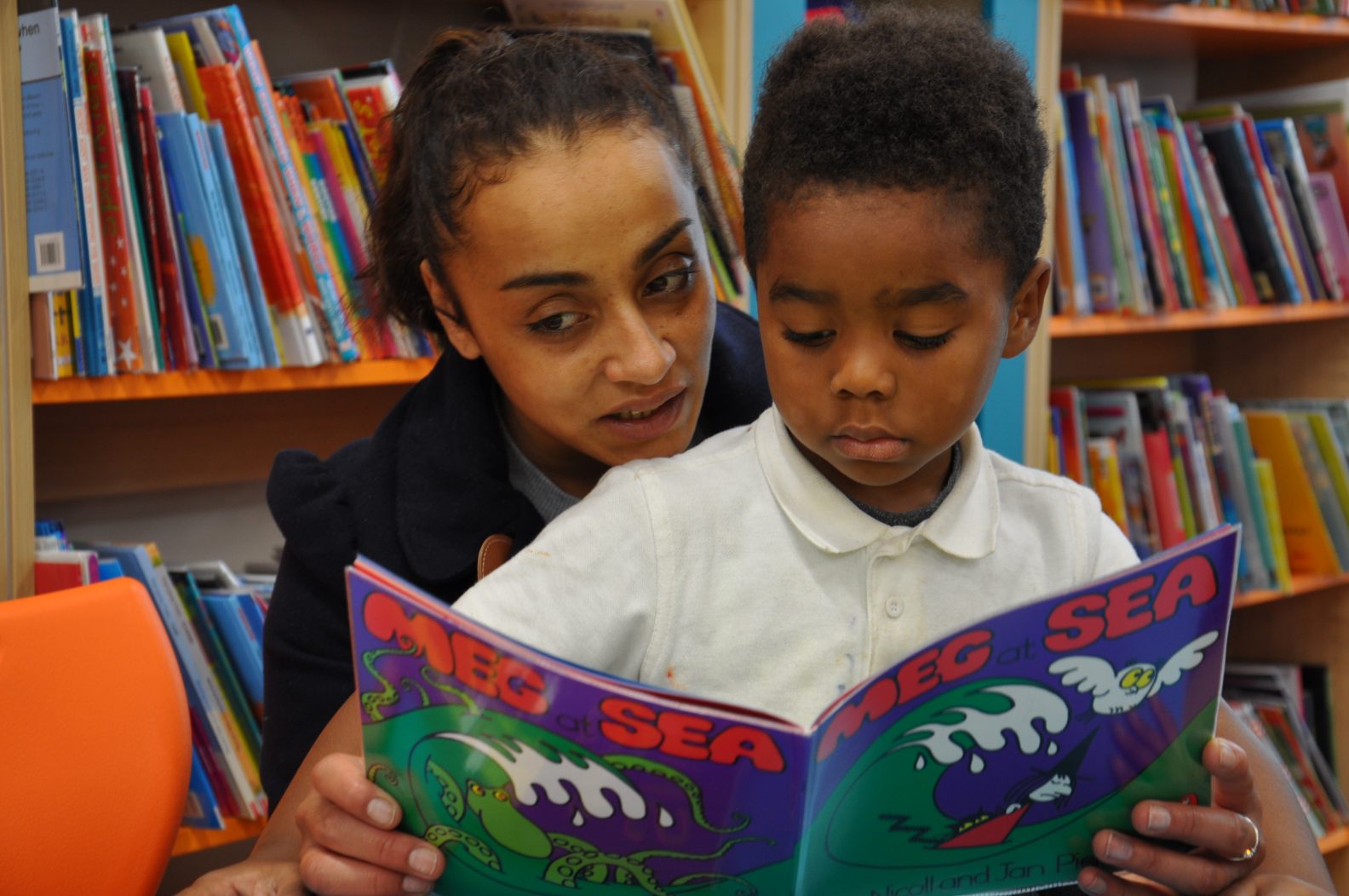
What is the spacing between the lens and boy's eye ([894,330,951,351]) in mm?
727

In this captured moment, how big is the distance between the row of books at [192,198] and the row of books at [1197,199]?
1114 millimetres

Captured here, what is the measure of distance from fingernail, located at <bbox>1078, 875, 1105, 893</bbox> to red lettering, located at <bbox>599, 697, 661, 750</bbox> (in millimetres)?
294

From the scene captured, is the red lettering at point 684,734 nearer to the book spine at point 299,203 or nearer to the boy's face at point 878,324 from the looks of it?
the boy's face at point 878,324

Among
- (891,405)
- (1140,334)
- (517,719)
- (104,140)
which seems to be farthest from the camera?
(1140,334)

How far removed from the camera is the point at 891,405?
0.73m

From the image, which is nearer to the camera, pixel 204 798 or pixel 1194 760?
pixel 1194 760

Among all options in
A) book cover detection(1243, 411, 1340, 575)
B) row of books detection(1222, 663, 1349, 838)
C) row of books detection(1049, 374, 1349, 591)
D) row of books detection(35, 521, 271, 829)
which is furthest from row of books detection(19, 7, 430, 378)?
row of books detection(1222, 663, 1349, 838)

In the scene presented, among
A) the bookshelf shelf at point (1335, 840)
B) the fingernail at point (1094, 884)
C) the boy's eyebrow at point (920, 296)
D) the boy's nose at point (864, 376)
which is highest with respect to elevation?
the boy's eyebrow at point (920, 296)

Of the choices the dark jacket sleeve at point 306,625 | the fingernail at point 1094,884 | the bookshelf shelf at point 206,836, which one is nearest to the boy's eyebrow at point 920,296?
the fingernail at point 1094,884

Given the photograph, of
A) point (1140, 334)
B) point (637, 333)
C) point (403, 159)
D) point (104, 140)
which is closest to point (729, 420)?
point (637, 333)

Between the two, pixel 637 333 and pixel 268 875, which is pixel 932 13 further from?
pixel 268 875

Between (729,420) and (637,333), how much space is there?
0.81 feet

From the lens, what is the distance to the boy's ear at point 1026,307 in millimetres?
808

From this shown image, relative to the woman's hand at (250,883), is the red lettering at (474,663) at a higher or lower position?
higher
